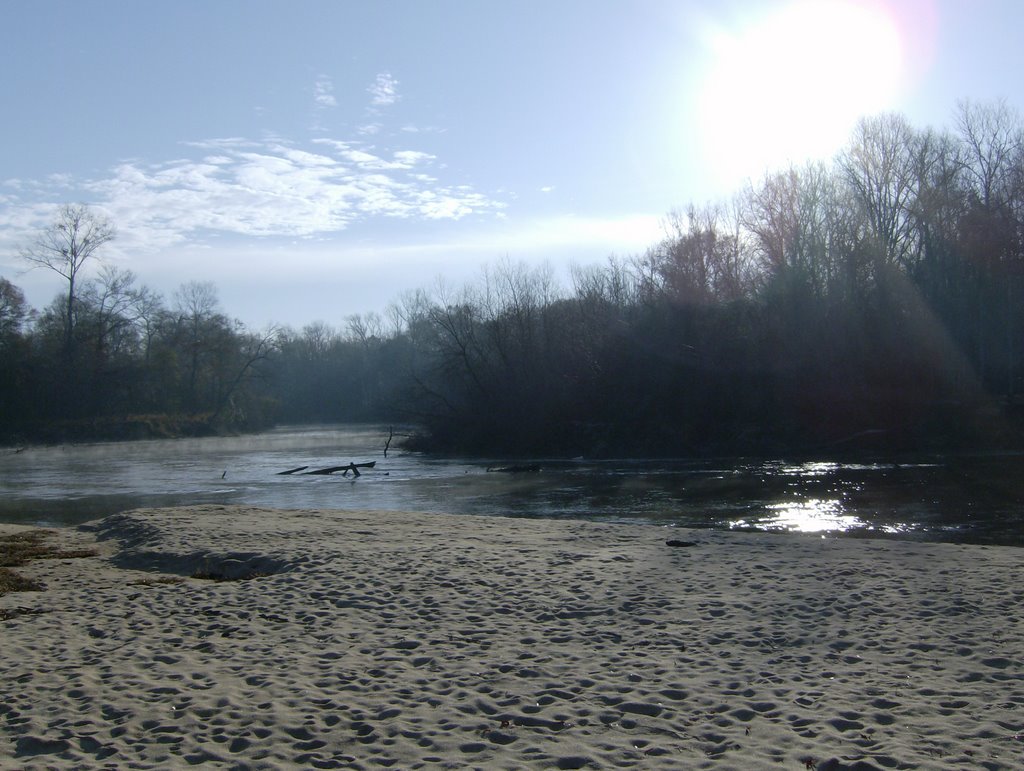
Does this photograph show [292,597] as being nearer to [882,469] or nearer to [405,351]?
[882,469]

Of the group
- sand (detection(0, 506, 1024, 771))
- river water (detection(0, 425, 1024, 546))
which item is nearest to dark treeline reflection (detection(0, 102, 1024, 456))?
river water (detection(0, 425, 1024, 546))

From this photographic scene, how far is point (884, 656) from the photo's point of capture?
8242 mm

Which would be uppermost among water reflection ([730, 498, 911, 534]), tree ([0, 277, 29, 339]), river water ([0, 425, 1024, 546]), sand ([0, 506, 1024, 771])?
tree ([0, 277, 29, 339])

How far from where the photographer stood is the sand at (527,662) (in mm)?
6082

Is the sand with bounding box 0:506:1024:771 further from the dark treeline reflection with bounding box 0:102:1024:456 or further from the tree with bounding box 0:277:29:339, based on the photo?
the tree with bounding box 0:277:29:339

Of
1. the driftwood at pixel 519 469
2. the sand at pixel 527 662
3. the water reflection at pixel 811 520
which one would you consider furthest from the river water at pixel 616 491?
the sand at pixel 527 662

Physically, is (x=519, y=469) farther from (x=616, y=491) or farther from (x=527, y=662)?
(x=527, y=662)

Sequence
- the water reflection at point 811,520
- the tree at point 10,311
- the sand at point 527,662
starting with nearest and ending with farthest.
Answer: the sand at point 527,662
the water reflection at point 811,520
the tree at point 10,311

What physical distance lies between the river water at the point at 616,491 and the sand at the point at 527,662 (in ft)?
23.4

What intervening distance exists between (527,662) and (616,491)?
22867mm

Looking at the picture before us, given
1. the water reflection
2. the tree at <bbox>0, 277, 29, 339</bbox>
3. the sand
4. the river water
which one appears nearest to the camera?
the sand

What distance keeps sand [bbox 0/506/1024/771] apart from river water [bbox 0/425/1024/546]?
7138 mm

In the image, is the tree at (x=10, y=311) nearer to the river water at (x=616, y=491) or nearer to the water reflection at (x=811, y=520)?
the river water at (x=616, y=491)

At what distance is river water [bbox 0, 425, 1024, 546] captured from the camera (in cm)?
2209
